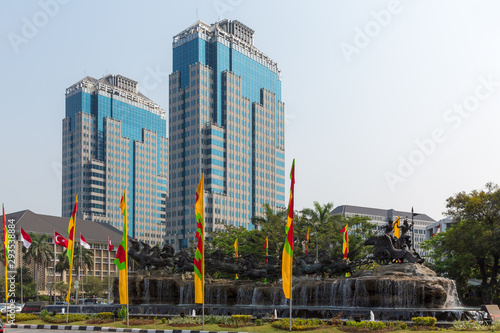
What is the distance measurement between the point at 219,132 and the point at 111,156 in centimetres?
5243

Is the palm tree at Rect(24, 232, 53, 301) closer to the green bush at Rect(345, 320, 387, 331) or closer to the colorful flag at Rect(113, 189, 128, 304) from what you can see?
the colorful flag at Rect(113, 189, 128, 304)

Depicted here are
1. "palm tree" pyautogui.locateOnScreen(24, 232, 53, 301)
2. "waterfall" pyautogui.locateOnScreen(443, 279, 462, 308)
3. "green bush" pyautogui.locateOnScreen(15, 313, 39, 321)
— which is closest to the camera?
"waterfall" pyautogui.locateOnScreen(443, 279, 462, 308)

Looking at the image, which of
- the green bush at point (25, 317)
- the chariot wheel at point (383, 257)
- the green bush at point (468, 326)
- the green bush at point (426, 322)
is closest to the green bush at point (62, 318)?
the green bush at point (25, 317)

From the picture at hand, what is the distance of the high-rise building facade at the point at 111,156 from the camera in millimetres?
172500

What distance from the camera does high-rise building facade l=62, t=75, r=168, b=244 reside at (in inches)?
6791

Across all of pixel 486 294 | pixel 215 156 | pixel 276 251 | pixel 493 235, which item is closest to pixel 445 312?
pixel 493 235

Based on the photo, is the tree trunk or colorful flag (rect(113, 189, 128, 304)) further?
the tree trunk

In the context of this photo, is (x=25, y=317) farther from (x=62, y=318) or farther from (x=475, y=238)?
(x=475, y=238)

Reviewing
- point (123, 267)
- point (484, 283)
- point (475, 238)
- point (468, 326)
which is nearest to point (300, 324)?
point (468, 326)

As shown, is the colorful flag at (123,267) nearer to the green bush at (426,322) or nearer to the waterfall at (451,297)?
the green bush at (426,322)

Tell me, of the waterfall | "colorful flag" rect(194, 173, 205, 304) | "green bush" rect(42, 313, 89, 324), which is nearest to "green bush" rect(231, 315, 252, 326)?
"colorful flag" rect(194, 173, 205, 304)

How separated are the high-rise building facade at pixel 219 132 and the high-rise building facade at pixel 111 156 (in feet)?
132

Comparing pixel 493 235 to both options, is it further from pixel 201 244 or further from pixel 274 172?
pixel 274 172

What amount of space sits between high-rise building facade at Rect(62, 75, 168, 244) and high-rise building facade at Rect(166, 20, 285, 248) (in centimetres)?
4025
